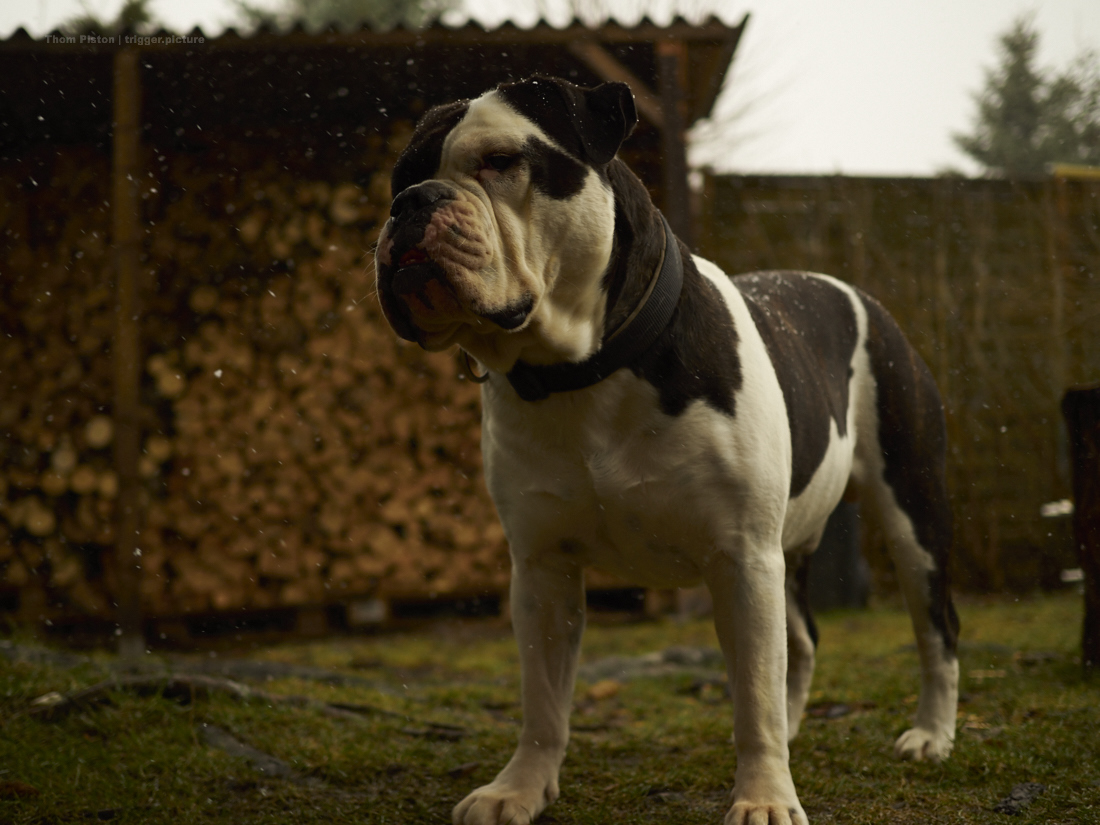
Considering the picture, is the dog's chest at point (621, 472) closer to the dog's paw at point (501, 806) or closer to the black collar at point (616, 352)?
the black collar at point (616, 352)

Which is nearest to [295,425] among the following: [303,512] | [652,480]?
[303,512]

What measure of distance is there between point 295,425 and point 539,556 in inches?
131

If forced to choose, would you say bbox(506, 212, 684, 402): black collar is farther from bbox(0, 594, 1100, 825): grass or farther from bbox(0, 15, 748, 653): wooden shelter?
bbox(0, 15, 748, 653): wooden shelter

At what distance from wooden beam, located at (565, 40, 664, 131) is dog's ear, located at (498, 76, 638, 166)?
101 inches

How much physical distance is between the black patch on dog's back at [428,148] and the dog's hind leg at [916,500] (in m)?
1.51

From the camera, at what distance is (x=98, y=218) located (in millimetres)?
5195

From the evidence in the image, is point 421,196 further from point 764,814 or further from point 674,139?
point 674,139

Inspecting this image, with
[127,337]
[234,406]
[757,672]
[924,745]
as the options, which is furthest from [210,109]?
[924,745]

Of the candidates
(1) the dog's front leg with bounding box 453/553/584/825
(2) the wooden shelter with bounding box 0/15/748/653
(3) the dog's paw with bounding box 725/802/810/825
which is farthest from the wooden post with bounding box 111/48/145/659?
(3) the dog's paw with bounding box 725/802/810/825

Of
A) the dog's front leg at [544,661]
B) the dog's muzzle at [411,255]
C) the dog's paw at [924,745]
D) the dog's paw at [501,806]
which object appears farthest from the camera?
the dog's paw at [924,745]

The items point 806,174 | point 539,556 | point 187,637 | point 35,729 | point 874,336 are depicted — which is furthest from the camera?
point 806,174

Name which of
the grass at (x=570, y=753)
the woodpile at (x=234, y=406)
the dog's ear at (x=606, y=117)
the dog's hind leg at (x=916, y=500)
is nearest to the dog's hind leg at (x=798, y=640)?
the grass at (x=570, y=753)

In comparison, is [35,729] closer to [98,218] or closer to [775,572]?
[775,572]

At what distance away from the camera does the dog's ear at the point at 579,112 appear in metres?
1.83
